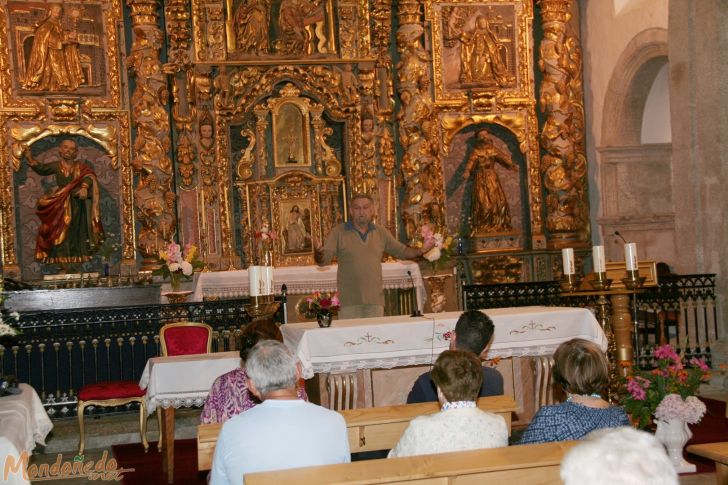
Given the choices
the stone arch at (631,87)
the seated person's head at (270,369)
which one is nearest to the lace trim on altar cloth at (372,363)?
the seated person's head at (270,369)

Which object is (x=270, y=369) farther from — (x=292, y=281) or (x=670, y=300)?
(x=292, y=281)

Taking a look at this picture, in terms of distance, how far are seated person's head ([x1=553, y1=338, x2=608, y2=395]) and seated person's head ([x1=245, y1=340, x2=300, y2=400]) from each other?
3.90ft

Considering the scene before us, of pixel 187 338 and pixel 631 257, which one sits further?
pixel 187 338

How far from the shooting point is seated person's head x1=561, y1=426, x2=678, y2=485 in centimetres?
228

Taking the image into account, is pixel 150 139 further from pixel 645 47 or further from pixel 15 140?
pixel 645 47

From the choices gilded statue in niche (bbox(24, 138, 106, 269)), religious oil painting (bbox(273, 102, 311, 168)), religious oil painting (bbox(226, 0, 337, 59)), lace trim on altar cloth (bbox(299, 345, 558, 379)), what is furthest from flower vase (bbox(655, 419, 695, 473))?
gilded statue in niche (bbox(24, 138, 106, 269))

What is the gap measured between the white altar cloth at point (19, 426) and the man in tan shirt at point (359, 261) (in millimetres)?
3599

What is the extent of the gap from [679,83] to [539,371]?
5397 millimetres

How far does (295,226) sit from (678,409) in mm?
9034

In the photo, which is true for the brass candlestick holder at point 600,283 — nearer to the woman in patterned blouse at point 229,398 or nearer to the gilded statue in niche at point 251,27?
the woman in patterned blouse at point 229,398

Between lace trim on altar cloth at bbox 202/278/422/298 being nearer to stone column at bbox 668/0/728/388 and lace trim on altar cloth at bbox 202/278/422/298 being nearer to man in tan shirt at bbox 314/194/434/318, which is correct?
stone column at bbox 668/0/728/388

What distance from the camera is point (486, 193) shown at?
15.7 metres

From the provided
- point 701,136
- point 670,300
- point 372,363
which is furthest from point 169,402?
point 701,136

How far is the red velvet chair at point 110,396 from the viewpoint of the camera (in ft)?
27.8
